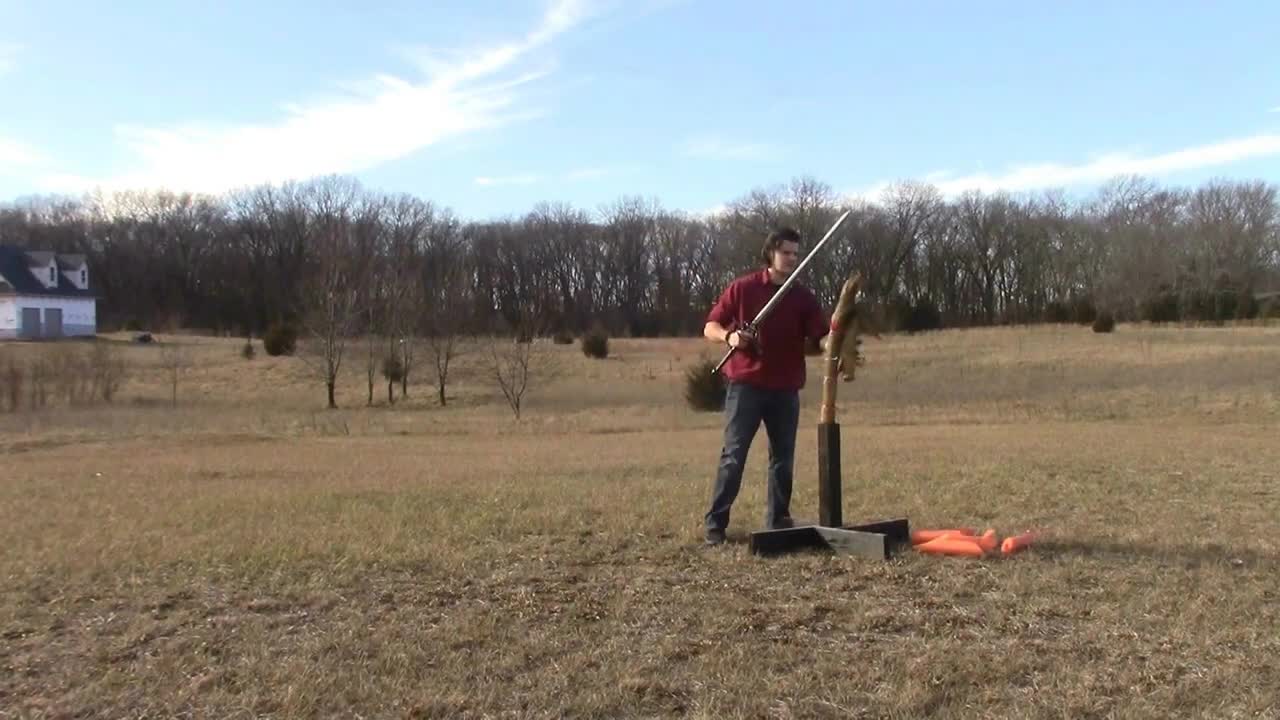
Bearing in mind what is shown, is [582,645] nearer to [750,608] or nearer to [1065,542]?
[750,608]

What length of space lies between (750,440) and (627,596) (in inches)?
66.2

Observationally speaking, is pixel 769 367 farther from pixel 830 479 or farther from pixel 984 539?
pixel 984 539

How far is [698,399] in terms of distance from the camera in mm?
33656

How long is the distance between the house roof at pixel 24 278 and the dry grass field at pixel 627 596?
207 feet

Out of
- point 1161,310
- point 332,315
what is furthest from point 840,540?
point 1161,310

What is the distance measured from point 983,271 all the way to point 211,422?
251ft

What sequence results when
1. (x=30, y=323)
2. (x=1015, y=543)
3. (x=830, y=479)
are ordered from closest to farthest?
1. (x=1015, y=543)
2. (x=830, y=479)
3. (x=30, y=323)

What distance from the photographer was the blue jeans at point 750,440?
6.52 meters

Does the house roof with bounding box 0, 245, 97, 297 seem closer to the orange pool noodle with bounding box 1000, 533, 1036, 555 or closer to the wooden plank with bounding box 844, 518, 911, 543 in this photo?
the wooden plank with bounding box 844, 518, 911, 543

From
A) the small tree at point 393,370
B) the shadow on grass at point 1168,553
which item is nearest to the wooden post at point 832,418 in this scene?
the shadow on grass at point 1168,553

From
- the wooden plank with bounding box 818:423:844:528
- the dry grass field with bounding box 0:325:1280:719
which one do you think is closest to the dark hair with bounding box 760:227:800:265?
the wooden plank with bounding box 818:423:844:528

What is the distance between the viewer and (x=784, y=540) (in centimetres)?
616

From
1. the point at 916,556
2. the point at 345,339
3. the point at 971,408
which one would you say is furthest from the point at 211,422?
the point at 916,556

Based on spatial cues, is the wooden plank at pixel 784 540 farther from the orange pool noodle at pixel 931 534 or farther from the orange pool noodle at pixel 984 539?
the orange pool noodle at pixel 984 539
